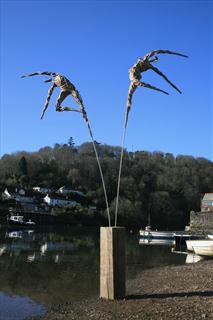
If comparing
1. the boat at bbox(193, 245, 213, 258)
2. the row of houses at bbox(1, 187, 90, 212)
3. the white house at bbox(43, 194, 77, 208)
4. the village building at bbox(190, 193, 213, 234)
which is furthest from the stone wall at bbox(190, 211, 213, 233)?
the white house at bbox(43, 194, 77, 208)

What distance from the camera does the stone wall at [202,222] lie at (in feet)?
215

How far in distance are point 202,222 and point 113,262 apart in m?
52.5

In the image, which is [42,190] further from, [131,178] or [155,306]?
[155,306]

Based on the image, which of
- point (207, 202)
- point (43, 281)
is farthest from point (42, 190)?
point (43, 281)

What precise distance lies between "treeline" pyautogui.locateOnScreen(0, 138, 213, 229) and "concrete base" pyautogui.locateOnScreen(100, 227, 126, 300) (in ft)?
351

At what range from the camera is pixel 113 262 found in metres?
15.4

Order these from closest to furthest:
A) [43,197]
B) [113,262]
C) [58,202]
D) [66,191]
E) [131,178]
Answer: [113,262] → [131,178] → [58,202] → [43,197] → [66,191]

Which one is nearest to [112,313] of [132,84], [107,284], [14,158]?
[107,284]

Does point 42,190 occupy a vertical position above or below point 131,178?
below

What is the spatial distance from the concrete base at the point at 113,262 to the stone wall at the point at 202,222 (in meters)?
50.8

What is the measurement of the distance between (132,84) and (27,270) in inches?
621

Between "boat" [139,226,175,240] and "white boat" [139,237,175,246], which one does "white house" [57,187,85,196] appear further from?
"white boat" [139,237,175,246]

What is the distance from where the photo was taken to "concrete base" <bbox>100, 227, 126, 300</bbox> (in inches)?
605

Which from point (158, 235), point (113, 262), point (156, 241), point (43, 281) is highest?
point (113, 262)
